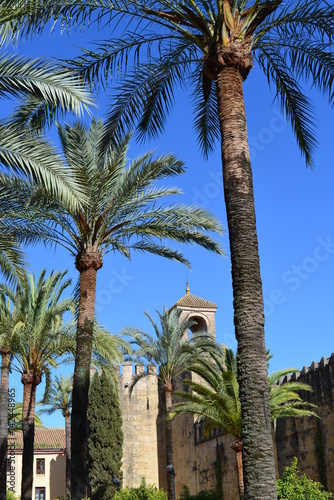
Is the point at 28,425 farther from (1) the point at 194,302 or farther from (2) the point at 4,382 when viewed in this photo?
(1) the point at 194,302

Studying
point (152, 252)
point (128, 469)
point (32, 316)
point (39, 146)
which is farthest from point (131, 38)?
point (128, 469)

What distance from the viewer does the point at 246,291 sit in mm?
7219

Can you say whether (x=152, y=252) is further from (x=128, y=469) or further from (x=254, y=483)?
(x=128, y=469)

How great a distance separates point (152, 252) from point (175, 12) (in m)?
6.76

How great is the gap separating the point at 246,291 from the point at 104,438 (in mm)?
25163

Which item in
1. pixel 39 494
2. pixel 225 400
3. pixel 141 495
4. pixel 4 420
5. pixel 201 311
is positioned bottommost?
pixel 141 495

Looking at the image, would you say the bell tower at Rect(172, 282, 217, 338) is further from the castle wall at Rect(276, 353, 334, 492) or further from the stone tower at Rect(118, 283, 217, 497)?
the castle wall at Rect(276, 353, 334, 492)

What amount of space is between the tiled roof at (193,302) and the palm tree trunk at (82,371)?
70.8 feet

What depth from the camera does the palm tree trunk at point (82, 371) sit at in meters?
11.8

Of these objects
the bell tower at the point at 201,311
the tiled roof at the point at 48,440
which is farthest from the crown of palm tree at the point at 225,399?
the tiled roof at the point at 48,440

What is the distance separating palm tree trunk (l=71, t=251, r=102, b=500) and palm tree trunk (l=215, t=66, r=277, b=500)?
557cm

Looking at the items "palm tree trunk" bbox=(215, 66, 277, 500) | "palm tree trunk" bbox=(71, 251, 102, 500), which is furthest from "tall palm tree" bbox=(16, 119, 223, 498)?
"palm tree trunk" bbox=(215, 66, 277, 500)

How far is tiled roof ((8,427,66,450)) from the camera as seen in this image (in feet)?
148

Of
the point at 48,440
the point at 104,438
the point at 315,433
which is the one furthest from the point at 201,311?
the point at 48,440
